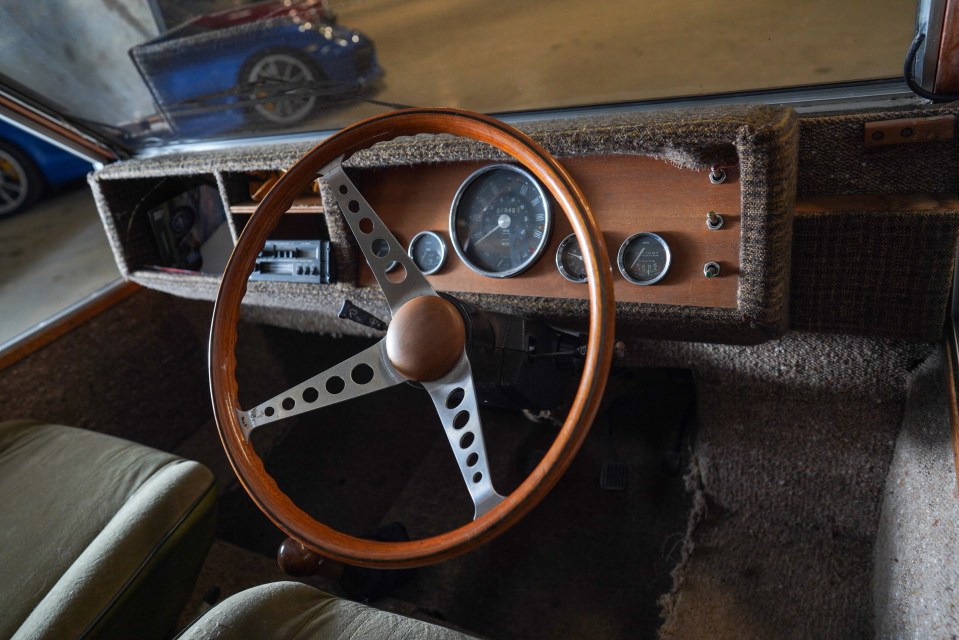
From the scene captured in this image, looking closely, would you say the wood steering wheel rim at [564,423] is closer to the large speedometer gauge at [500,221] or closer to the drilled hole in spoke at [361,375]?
the drilled hole in spoke at [361,375]

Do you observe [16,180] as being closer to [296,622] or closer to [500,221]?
[500,221]

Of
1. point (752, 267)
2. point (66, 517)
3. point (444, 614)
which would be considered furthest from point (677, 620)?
point (66, 517)

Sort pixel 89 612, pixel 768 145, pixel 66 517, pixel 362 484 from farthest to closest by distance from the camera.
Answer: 1. pixel 362 484
2. pixel 66 517
3. pixel 89 612
4. pixel 768 145

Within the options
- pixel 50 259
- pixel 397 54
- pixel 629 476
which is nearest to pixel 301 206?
pixel 397 54

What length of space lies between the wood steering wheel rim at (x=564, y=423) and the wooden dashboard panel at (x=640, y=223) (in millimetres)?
313

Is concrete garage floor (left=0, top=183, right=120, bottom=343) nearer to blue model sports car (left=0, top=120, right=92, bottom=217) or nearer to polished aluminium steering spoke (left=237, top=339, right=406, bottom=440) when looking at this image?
blue model sports car (left=0, top=120, right=92, bottom=217)

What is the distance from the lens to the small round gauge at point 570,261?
1.17 m

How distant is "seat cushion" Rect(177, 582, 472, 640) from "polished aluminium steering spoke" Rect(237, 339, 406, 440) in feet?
0.86

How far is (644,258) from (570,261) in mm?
137

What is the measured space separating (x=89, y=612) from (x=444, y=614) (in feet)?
2.62

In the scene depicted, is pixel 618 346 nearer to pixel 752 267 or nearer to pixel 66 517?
pixel 752 267

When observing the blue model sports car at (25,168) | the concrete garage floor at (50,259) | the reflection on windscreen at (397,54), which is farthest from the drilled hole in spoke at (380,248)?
the blue model sports car at (25,168)

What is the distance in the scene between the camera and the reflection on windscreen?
1.19 meters

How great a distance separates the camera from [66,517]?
51.2 inches
